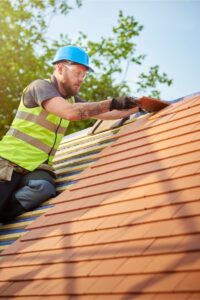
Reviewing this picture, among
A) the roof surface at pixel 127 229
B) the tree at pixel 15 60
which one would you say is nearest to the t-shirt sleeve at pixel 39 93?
the roof surface at pixel 127 229

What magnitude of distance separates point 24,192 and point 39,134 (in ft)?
1.98

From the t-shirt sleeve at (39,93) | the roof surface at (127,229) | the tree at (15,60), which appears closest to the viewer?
the roof surface at (127,229)

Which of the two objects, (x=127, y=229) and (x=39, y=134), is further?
(x=39, y=134)

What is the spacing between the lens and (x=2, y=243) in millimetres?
4207

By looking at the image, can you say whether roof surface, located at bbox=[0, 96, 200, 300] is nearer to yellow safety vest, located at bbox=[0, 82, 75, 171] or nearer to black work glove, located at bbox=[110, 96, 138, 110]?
black work glove, located at bbox=[110, 96, 138, 110]

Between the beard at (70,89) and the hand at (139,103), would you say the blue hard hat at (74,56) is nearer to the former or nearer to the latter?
the beard at (70,89)

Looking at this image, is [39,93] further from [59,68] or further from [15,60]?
[15,60]

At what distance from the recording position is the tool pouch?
4.40m

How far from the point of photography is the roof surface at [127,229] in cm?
246

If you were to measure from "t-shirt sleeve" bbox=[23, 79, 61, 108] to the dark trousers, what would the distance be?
70cm

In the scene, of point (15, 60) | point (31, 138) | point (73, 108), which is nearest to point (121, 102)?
point (73, 108)

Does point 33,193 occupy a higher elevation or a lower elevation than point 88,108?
lower

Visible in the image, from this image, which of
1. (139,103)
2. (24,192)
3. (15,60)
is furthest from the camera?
(15,60)

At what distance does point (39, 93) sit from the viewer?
4379 mm
